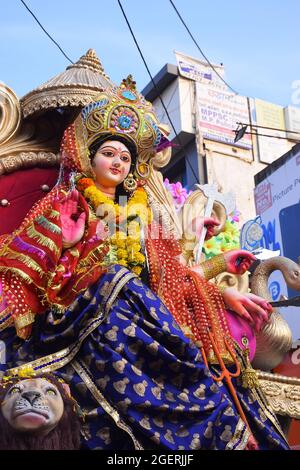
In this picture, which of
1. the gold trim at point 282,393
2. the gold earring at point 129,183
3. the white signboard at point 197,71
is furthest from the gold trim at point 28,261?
the white signboard at point 197,71

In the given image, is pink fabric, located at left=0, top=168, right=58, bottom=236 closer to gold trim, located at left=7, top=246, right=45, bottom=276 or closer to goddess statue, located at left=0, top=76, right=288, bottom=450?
goddess statue, located at left=0, top=76, right=288, bottom=450

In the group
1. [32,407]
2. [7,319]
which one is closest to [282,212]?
[7,319]

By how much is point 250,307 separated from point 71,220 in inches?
38.2

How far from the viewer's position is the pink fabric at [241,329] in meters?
3.16

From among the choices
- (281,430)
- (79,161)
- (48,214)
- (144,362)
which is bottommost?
(281,430)

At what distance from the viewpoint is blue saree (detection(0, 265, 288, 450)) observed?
2453 mm

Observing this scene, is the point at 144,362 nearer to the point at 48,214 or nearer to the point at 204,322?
the point at 204,322

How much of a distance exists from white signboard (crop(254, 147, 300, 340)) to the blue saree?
4436mm

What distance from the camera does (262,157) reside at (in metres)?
13.7

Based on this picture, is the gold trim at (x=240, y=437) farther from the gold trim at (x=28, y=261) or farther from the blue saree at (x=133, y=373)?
the gold trim at (x=28, y=261)

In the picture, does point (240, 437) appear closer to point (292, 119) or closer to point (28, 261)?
point (28, 261)

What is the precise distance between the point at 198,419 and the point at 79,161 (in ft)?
4.68
